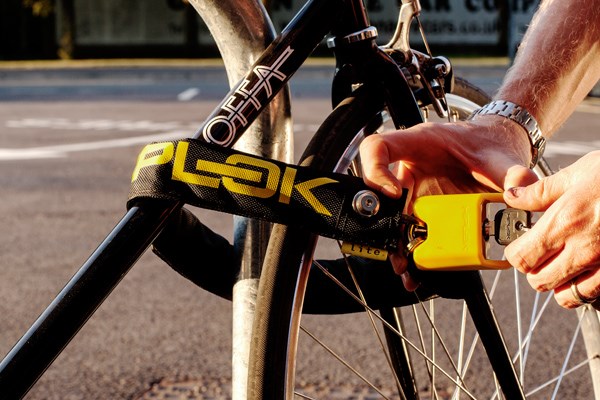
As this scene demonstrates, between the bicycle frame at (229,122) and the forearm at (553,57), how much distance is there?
20 centimetres

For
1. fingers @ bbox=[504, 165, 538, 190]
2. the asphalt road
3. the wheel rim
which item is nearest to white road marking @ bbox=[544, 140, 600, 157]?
the asphalt road

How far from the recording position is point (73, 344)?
12.9 ft

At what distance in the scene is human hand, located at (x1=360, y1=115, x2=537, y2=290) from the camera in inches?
54.9

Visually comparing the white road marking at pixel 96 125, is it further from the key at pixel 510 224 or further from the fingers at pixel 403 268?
the key at pixel 510 224

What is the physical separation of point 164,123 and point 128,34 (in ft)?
65.1

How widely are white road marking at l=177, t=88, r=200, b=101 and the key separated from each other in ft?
50.4

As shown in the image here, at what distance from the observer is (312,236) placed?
58.2 inches

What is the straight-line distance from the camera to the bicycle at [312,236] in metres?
1.38

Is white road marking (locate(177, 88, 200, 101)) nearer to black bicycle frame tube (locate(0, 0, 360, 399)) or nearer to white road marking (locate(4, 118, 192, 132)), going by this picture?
white road marking (locate(4, 118, 192, 132))

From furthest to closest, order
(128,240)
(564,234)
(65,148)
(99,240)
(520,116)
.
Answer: (65,148) → (99,240) → (520,116) → (128,240) → (564,234)

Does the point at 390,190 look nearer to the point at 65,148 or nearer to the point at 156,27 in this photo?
the point at 65,148

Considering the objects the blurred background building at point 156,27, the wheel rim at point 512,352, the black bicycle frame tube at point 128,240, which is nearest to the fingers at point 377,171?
the black bicycle frame tube at point 128,240

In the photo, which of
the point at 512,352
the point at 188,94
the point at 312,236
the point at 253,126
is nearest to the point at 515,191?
the point at 312,236

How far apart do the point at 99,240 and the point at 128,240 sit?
4458 millimetres
